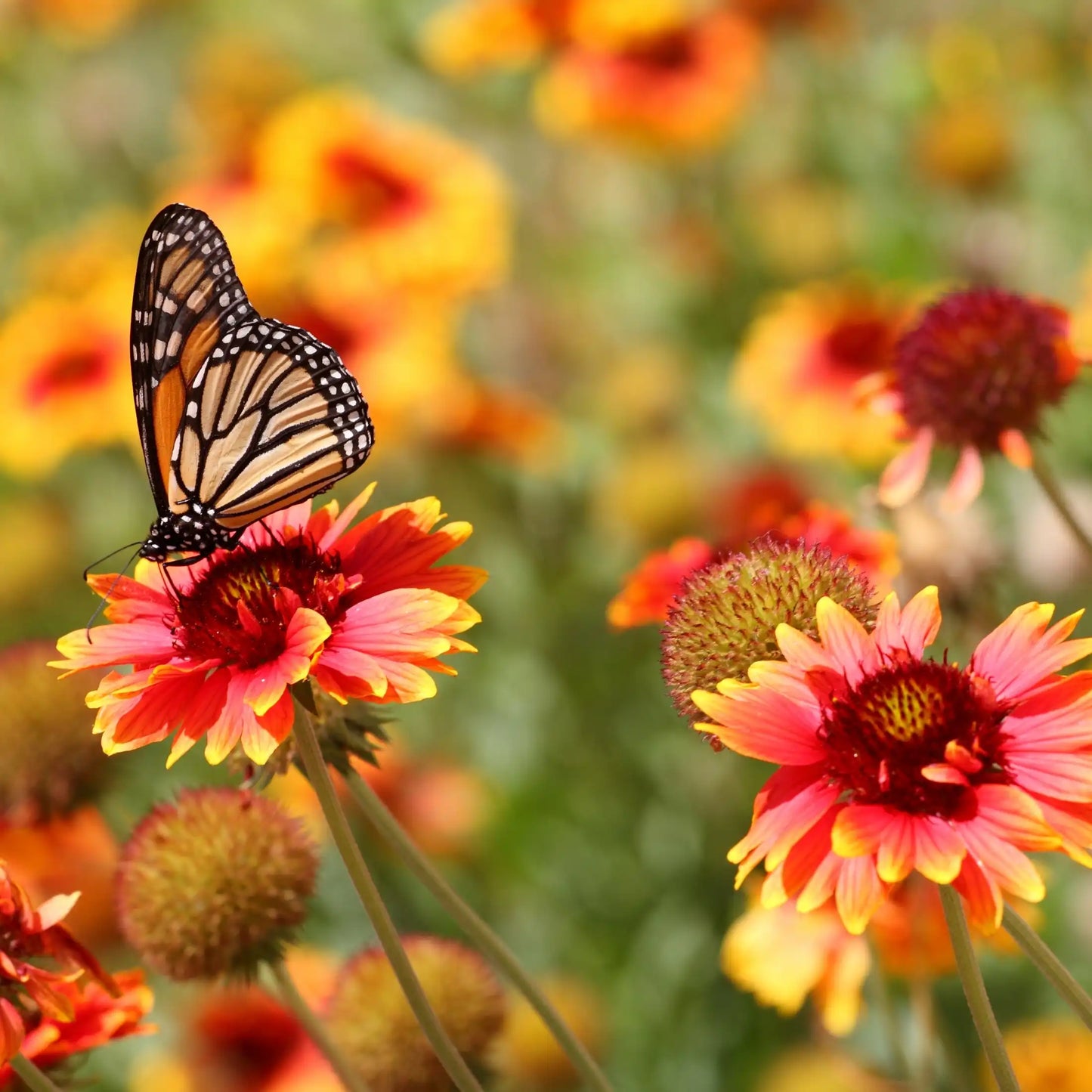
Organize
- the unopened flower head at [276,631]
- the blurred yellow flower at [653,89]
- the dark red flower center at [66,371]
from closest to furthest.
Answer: the unopened flower head at [276,631]
the dark red flower center at [66,371]
the blurred yellow flower at [653,89]

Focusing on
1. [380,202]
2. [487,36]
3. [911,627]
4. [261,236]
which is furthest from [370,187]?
[911,627]

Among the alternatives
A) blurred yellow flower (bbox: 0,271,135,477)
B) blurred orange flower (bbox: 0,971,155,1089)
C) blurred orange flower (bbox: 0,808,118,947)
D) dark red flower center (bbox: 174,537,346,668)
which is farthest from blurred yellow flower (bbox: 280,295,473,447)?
blurred orange flower (bbox: 0,971,155,1089)

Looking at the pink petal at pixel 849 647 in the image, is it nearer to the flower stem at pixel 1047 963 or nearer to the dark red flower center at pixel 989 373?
the flower stem at pixel 1047 963

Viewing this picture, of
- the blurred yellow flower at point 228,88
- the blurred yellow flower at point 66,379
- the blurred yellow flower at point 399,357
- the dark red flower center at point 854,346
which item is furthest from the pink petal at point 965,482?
the blurred yellow flower at point 228,88

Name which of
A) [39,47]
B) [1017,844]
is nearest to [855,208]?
[39,47]

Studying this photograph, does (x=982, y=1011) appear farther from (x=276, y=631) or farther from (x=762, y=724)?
(x=276, y=631)

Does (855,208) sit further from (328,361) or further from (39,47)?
(39,47)
